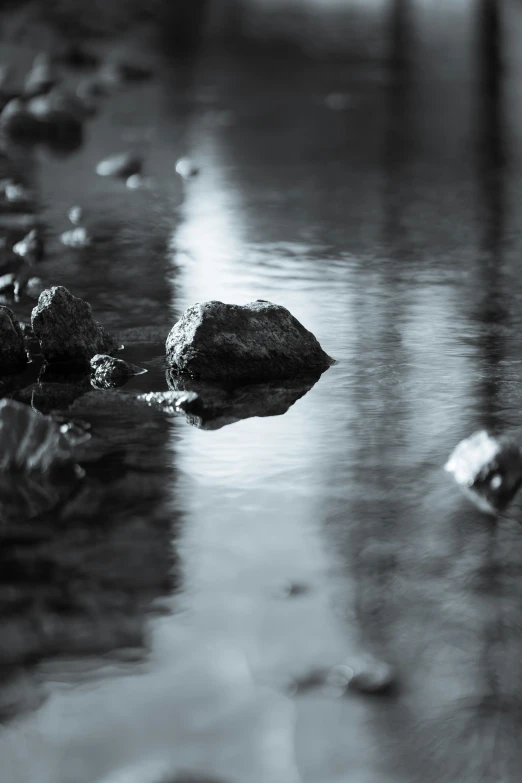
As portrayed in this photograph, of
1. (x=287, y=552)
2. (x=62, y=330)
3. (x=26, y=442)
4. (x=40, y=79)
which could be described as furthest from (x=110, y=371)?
(x=40, y=79)

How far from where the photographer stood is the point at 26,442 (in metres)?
1.97

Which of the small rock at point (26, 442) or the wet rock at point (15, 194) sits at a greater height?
the small rock at point (26, 442)

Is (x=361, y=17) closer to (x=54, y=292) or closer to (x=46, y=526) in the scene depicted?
(x=54, y=292)

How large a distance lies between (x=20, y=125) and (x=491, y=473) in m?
5.84

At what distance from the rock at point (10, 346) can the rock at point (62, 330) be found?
0.17ft

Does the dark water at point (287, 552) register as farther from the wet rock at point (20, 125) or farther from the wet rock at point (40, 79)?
the wet rock at point (40, 79)

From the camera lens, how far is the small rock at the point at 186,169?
564cm

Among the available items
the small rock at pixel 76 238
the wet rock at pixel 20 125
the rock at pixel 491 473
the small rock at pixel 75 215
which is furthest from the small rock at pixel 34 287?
the wet rock at pixel 20 125

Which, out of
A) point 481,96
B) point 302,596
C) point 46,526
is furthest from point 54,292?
point 481,96

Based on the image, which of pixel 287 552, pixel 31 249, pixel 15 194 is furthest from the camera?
pixel 15 194

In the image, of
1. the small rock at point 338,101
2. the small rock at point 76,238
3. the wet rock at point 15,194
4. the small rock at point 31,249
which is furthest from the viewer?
the small rock at point 338,101

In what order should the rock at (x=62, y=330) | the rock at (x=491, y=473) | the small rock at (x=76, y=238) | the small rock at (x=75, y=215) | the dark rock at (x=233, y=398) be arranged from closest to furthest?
the rock at (x=491, y=473)
the dark rock at (x=233, y=398)
the rock at (x=62, y=330)
the small rock at (x=76, y=238)
the small rock at (x=75, y=215)

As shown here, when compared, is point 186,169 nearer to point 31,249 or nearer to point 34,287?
point 31,249

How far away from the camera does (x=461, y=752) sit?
1.28m
